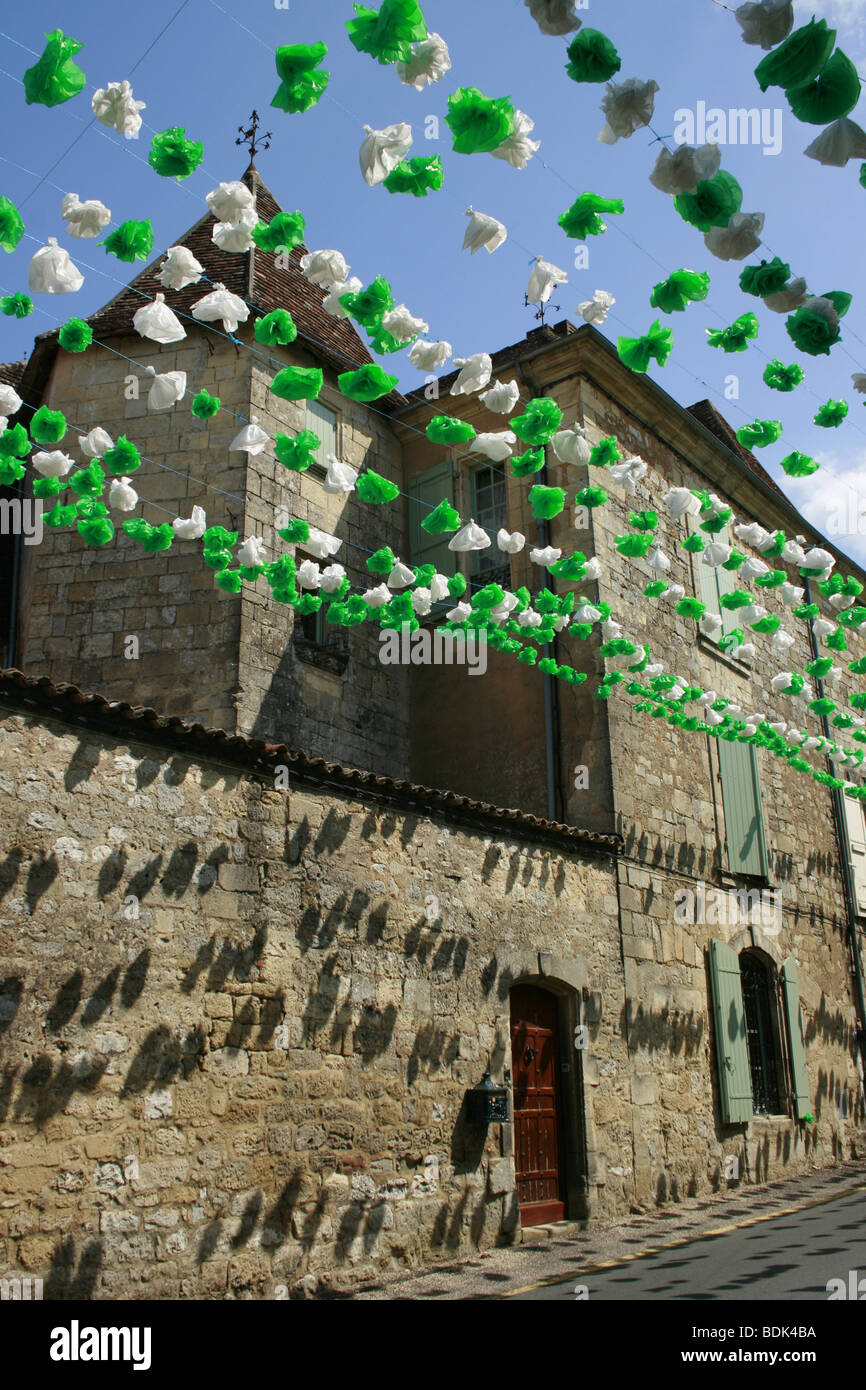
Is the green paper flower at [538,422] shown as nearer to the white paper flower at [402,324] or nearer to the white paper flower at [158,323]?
the white paper flower at [402,324]

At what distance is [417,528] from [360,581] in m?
1.25

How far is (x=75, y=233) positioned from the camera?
4.10 m

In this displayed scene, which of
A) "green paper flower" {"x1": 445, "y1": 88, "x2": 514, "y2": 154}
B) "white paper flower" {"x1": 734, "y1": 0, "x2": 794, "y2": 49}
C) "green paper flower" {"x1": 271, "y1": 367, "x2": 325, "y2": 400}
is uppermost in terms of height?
"green paper flower" {"x1": 445, "y1": 88, "x2": 514, "y2": 154}

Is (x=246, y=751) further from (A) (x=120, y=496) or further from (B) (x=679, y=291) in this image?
(B) (x=679, y=291)

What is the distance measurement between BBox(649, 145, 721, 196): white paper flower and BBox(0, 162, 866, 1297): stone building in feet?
11.1

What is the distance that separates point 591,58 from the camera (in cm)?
328

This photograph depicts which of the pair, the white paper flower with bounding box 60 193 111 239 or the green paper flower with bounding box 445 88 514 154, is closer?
the green paper flower with bounding box 445 88 514 154

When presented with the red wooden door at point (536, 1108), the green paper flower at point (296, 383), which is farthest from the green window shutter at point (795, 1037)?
the green paper flower at point (296, 383)

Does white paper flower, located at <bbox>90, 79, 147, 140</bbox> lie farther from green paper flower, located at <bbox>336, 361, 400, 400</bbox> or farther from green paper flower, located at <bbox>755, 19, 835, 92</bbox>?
green paper flower, located at <bbox>755, 19, 835, 92</bbox>

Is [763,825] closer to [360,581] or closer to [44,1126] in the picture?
[360,581]

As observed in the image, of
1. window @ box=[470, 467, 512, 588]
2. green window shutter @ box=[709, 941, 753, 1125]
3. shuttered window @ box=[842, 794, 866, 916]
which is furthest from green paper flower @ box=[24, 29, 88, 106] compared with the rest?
shuttered window @ box=[842, 794, 866, 916]

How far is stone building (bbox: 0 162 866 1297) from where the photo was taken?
507 centimetres

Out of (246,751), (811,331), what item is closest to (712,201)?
(811,331)
